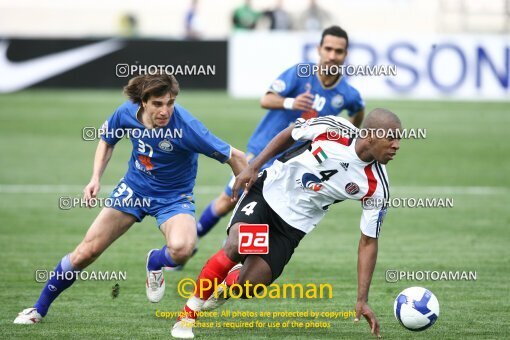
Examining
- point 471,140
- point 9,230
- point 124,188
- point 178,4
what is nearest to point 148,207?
point 124,188

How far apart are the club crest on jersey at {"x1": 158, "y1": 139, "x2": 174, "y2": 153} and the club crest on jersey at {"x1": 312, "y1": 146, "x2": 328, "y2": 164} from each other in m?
1.12

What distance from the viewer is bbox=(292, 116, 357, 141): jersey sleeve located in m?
7.30

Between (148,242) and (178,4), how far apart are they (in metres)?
28.9

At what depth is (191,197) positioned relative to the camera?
7.90 metres

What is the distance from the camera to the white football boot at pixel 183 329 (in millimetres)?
6977

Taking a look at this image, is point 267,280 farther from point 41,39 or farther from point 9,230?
point 41,39

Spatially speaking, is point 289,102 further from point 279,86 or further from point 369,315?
point 369,315

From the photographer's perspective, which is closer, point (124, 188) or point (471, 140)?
point (124, 188)

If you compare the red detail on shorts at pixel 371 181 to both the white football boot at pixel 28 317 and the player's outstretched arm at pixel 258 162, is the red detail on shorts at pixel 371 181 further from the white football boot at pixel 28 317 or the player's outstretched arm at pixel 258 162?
the white football boot at pixel 28 317

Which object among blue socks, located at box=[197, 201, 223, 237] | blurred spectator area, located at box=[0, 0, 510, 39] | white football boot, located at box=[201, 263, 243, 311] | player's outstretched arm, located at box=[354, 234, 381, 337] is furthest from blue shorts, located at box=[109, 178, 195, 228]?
blurred spectator area, located at box=[0, 0, 510, 39]

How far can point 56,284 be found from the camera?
746 centimetres

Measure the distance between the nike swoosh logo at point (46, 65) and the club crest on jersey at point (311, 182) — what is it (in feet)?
63.7

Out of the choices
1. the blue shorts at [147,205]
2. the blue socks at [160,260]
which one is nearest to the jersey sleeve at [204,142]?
the blue shorts at [147,205]

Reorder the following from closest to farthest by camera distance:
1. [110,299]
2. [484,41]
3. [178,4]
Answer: [110,299] → [484,41] → [178,4]
